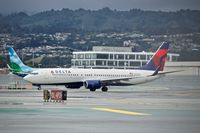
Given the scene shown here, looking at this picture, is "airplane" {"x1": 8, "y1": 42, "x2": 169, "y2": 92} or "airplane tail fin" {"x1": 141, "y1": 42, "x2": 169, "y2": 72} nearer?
"airplane" {"x1": 8, "y1": 42, "x2": 169, "y2": 92}

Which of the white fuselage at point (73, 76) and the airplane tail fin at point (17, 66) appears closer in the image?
the white fuselage at point (73, 76)

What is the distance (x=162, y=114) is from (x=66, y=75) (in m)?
45.0

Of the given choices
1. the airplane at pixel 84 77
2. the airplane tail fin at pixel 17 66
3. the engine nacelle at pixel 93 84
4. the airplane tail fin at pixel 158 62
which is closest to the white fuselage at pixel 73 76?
the airplane at pixel 84 77

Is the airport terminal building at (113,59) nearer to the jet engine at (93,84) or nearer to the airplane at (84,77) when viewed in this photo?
the airplane at (84,77)

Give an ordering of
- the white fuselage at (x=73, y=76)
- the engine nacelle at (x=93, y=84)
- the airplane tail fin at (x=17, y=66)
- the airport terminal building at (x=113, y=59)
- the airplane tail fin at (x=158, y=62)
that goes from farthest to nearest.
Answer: the airport terminal building at (x=113, y=59)
the airplane tail fin at (x=17, y=66)
the airplane tail fin at (x=158, y=62)
the white fuselage at (x=73, y=76)
the engine nacelle at (x=93, y=84)

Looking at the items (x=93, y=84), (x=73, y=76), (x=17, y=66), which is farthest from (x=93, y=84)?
(x=17, y=66)

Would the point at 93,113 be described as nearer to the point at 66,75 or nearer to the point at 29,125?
the point at 29,125

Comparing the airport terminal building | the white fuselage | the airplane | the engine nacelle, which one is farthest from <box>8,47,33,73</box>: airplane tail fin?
the airport terminal building

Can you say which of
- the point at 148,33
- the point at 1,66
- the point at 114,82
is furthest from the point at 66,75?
the point at 148,33

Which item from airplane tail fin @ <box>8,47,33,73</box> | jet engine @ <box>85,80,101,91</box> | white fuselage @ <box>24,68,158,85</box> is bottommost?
jet engine @ <box>85,80,101,91</box>

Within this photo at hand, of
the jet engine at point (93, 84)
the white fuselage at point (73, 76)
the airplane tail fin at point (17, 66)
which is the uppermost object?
the airplane tail fin at point (17, 66)

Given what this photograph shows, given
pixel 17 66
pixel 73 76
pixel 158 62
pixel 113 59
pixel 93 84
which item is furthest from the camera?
pixel 113 59

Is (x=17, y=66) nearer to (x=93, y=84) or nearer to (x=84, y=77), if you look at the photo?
(x=84, y=77)

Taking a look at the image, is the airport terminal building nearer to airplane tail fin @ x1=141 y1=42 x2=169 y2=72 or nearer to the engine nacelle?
airplane tail fin @ x1=141 y1=42 x2=169 y2=72
